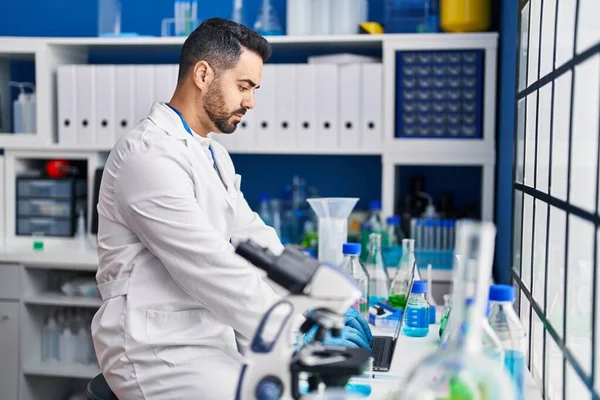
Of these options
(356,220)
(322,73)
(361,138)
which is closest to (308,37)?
(322,73)

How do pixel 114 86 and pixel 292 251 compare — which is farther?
pixel 114 86

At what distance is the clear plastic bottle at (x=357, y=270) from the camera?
1.95 meters

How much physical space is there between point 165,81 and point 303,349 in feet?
7.80

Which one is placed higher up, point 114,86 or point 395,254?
point 114,86

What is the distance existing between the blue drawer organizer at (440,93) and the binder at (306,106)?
1.13ft

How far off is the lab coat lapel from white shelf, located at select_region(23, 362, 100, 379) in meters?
1.57

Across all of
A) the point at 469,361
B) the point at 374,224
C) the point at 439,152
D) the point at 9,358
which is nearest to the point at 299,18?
the point at 439,152

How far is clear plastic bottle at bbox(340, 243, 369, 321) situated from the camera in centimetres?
195

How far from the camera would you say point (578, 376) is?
4.33ft

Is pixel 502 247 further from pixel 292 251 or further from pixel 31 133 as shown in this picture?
pixel 31 133

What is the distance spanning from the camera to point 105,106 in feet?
10.9

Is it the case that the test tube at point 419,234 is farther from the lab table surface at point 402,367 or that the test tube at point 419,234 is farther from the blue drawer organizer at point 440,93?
the lab table surface at point 402,367

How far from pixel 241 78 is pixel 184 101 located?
0.52 feet

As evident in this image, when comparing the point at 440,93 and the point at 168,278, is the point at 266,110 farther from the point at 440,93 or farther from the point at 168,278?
the point at 168,278
